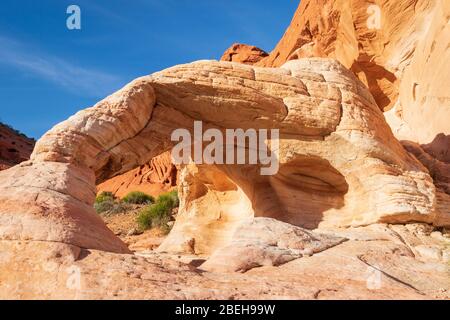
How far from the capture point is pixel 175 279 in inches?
171

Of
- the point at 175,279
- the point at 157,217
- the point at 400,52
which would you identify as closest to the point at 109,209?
the point at 157,217

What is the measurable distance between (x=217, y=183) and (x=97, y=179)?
4800 millimetres

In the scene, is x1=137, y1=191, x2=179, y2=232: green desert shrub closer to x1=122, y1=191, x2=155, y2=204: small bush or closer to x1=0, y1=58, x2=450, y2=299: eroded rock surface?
x1=0, y1=58, x2=450, y2=299: eroded rock surface

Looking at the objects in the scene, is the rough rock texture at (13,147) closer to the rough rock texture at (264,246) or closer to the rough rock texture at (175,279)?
the rough rock texture at (264,246)

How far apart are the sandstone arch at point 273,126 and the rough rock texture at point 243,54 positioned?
2544 centimetres

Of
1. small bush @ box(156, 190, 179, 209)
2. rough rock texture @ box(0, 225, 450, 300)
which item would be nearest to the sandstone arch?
rough rock texture @ box(0, 225, 450, 300)

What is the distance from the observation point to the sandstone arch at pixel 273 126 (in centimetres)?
743

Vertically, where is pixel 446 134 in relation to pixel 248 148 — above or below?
above

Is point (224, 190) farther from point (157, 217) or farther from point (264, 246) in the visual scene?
point (157, 217)

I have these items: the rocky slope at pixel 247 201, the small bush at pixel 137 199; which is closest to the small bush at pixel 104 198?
the small bush at pixel 137 199

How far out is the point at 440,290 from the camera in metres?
5.32

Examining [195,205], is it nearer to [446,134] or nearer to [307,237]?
[307,237]
